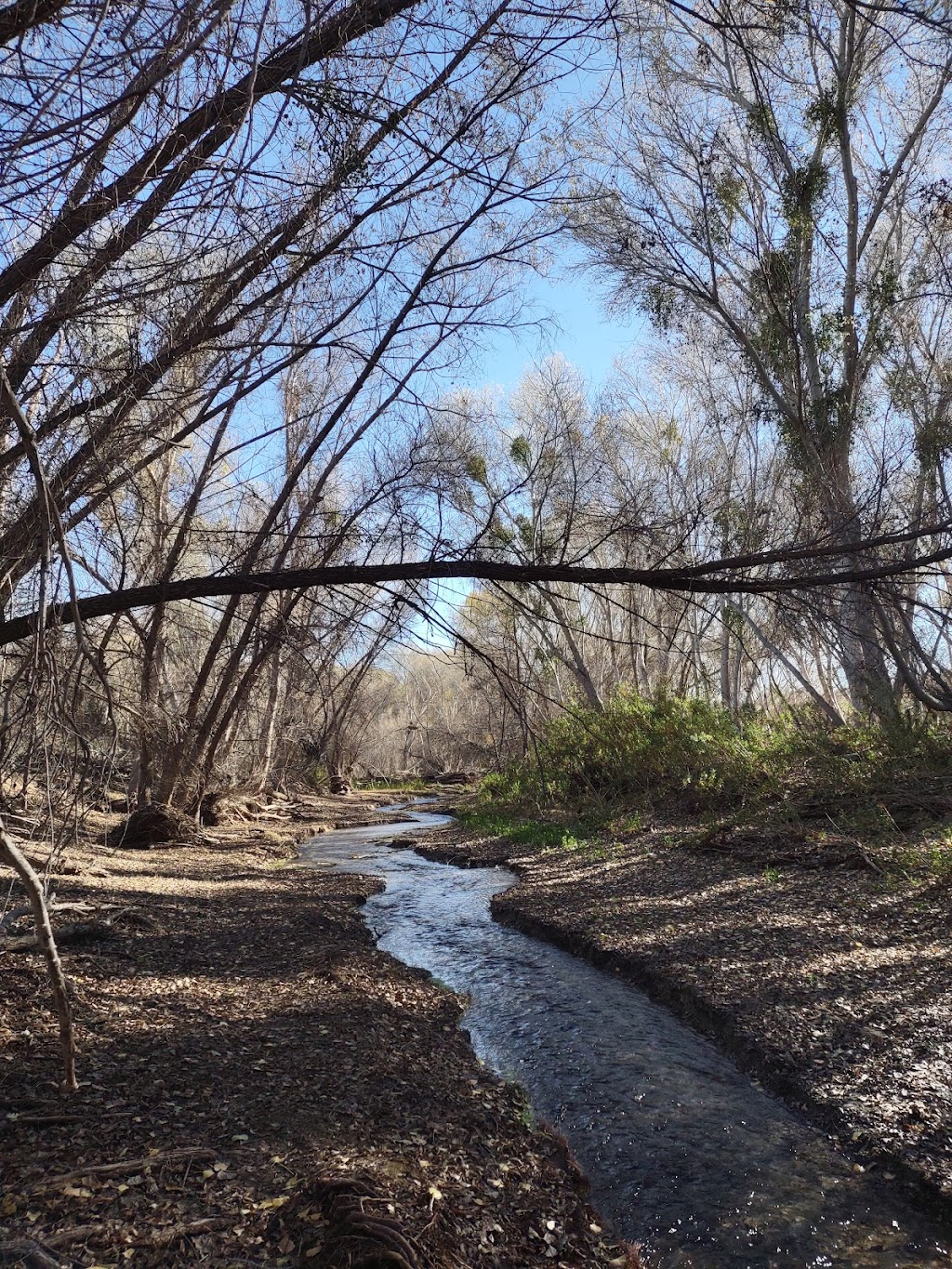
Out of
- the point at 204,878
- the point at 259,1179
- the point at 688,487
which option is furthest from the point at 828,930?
the point at 688,487

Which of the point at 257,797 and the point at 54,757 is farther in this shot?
the point at 257,797

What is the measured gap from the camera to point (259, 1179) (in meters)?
2.47

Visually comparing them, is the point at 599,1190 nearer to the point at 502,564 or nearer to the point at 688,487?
the point at 502,564

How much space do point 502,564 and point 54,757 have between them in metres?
2.30

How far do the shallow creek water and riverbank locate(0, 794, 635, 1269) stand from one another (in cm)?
21

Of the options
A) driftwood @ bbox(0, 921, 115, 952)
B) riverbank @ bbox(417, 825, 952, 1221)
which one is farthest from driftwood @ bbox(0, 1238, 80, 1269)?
riverbank @ bbox(417, 825, 952, 1221)

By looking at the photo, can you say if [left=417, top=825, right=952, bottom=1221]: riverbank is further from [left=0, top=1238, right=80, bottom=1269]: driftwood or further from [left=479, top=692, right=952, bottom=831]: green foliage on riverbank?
[left=0, top=1238, right=80, bottom=1269]: driftwood

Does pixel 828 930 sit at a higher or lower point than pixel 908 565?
lower

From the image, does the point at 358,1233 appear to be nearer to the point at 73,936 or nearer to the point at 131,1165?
the point at 131,1165

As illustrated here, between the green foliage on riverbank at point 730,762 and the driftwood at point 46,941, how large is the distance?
2.79m

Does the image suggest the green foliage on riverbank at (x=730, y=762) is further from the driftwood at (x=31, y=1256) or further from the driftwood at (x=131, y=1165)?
the driftwood at (x=31, y=1256)

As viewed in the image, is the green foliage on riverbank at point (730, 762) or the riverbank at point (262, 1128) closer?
the riverbank at point (262, 1128)

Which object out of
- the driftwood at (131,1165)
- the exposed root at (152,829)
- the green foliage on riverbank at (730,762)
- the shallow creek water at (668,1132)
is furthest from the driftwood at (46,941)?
the exposed root at (152,829)

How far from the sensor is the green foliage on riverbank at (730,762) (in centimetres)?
796
